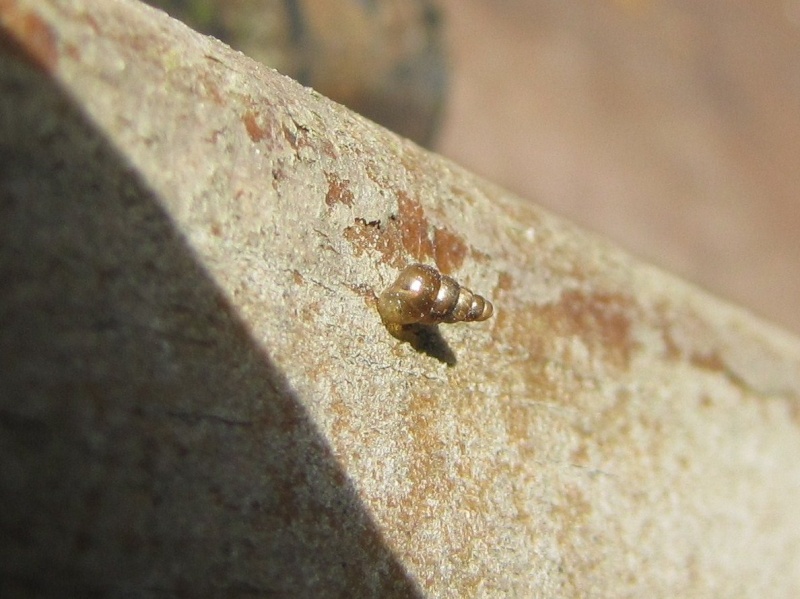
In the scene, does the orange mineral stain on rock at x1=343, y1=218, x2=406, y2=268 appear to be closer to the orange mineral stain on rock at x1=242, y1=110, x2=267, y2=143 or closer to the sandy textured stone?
the sandy textured stone

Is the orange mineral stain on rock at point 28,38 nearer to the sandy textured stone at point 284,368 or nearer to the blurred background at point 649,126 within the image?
the sandy textured stone at point 284,368

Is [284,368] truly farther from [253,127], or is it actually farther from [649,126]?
[649,126]

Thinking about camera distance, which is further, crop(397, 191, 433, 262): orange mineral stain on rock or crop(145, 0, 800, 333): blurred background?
crop(145, 0, 800, 333): blurred background

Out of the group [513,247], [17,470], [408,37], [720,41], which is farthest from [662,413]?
[720,41]

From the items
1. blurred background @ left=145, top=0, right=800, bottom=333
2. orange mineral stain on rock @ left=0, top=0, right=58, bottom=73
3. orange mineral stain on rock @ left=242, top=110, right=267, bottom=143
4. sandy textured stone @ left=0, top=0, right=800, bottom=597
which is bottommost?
blurred background @ left=145, top=0, right=800, bottom=333

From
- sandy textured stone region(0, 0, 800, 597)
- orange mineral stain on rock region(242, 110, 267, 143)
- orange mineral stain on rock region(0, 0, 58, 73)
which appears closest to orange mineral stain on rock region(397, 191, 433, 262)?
sandy textured stone region(0, 0, 800, 597)

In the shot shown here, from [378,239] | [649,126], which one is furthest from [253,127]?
[649,126]

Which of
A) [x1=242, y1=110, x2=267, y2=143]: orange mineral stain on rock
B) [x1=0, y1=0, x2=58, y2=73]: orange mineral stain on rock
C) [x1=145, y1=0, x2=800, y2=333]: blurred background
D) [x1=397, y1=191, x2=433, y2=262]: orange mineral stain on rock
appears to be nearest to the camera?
[x1=0, y1=0, x2=58, y2=73]: orange mineral stain on rock

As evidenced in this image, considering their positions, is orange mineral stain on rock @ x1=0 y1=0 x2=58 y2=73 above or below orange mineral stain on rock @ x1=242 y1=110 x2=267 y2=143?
above

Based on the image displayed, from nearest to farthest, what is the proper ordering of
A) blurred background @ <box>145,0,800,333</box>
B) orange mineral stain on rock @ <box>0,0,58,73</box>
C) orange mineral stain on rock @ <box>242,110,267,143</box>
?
orange mineral stain on rock @ <box>0,0,58,73</box>
orange mineral stain on rock @ <box>242,110,267,143</box>
blurred background @ <box>145,0,800,333</box>
